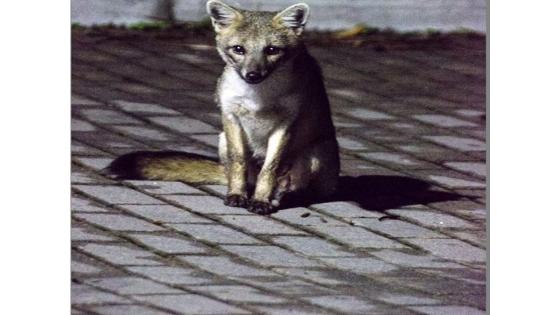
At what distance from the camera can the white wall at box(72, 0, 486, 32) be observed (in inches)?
419

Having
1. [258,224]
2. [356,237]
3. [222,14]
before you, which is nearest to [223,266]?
[258,224]

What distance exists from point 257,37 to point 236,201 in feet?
2.53

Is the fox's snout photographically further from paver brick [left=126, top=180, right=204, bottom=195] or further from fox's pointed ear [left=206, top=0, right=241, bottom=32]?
paver brick [left=126, top=180, right=204, bottom=195]

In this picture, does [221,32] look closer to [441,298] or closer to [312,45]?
[441,298]

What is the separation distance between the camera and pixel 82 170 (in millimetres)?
7562

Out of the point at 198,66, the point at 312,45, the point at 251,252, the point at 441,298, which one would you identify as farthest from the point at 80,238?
the point at 312,45

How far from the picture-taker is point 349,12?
1102cm

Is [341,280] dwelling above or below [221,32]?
below

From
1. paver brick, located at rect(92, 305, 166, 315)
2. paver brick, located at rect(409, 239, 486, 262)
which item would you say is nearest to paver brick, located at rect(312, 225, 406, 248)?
paver brick, located at rect(409, 239, 486, 262)

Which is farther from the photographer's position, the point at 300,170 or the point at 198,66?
the point at 198,66

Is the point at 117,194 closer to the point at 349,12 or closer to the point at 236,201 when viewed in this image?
the point at 236,201

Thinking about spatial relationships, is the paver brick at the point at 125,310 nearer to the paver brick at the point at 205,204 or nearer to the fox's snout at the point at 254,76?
the paver brick at the point at 205,204

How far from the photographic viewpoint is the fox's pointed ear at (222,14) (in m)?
7.18

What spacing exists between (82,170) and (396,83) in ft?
10.0
